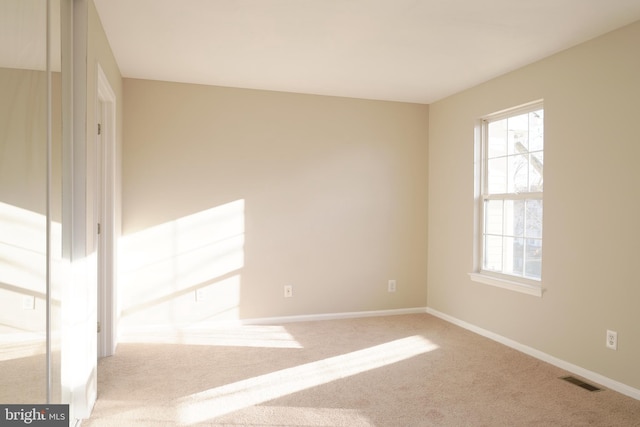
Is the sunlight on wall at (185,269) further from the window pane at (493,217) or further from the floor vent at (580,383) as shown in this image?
the floor vent at (580,383)

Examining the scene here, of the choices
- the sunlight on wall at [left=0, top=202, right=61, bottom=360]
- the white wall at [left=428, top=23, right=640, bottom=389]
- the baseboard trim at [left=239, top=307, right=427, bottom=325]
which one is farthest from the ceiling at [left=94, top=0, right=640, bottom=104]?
the baseboard trim at [left=239, top=307, right=427, bottom=325]

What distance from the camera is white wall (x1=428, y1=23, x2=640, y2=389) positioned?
296 cm

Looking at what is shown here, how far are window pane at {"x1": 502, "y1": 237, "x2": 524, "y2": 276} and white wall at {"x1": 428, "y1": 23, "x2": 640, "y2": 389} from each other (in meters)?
Result: 0.23

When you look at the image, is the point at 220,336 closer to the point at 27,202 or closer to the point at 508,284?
the point at 508,284

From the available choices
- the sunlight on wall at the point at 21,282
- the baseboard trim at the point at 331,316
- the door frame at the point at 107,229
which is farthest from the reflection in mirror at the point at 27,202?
the baseboard trim at the point at 331,316

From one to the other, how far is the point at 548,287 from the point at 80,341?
3.32 meters

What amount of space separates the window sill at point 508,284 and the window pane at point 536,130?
1168 millimetres

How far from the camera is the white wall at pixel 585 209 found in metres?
2.96

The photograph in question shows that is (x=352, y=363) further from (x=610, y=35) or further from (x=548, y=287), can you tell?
(x=610, y=35)

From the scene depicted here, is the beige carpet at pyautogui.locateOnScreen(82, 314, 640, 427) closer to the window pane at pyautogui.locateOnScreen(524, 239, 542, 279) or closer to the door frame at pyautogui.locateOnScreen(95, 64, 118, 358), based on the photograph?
the door frame at pyautogui.locateOnScreen(95, 64, 118, 358)

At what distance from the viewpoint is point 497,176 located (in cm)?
428

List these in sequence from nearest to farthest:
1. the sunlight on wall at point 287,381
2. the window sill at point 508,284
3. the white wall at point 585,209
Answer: the sunlight on wall at point 287,381 → the white wall at point 585,209 → the window sill at point 508,284

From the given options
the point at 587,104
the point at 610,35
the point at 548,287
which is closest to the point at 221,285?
the point at 548,287

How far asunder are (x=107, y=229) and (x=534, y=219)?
11.6ft
